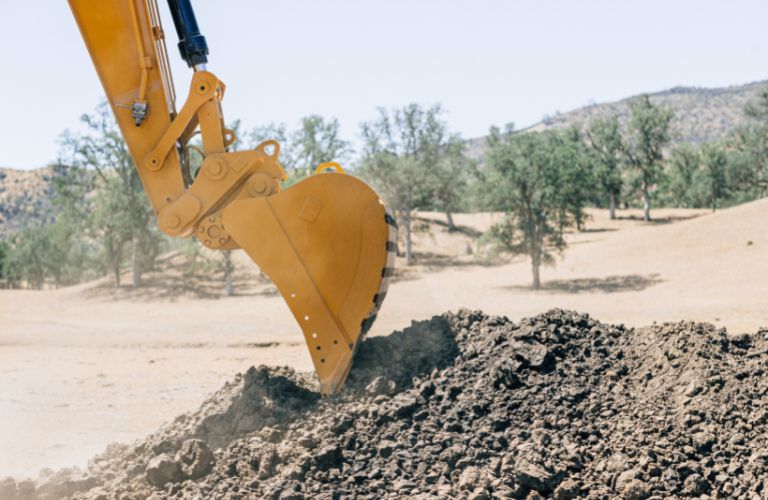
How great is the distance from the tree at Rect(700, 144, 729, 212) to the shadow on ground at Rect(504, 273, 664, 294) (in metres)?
25.5

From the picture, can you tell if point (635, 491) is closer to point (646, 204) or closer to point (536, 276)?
point (536, 276)

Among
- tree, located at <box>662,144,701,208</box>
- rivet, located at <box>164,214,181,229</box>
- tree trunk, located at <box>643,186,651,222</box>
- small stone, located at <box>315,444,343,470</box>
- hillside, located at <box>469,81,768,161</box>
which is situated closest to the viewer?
small stone, located at <box>315,444,343,470</box>

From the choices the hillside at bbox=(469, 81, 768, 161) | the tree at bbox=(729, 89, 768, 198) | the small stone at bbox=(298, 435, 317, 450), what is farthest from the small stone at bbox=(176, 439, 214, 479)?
the hillside at bbox=(469, 81, 768, 161)

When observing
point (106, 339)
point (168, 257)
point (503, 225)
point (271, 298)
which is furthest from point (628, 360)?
point (168, 257)

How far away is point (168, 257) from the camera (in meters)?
36.5

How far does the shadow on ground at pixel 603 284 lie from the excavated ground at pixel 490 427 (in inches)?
672

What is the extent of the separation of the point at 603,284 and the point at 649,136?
22.7 metres

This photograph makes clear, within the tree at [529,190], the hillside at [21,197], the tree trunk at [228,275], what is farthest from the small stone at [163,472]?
the hillside at [21,197]

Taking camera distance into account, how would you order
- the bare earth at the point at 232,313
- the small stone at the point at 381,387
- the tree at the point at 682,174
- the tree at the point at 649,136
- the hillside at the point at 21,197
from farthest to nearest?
the hillside at the point at 21,197
the tree at the point at 682,174
the tree at the point at 649,136
the bare earth at the point at 232,313
the small stone at the point at 381,387

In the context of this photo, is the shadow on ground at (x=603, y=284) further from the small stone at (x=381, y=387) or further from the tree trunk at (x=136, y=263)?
the small stone at (x=381, y=387)

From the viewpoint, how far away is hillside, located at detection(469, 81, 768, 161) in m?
129

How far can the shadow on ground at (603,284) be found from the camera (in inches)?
954

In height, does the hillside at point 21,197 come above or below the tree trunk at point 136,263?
above

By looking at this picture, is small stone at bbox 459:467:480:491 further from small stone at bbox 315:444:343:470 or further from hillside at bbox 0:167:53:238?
hillside at bbox 0:167:53:238
